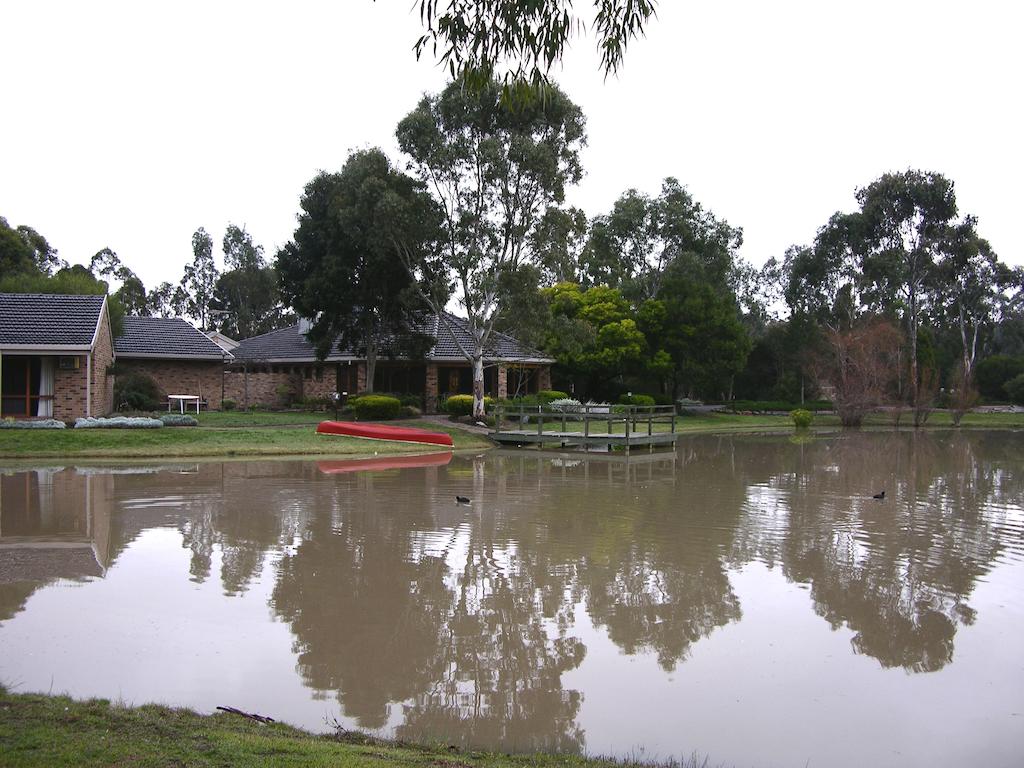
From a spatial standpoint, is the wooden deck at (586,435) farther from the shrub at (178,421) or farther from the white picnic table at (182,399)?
the white picnic table at (182,399)

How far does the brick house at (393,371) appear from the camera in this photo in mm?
35438

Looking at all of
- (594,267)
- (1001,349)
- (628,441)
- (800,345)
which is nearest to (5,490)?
(628,441)

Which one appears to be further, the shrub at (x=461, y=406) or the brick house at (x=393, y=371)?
the brick house at (x=393, y=371)

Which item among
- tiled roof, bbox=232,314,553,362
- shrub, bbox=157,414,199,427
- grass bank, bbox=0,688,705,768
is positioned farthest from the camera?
tiled roof, bbox=232,314,553,362

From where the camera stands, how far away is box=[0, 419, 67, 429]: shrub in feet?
72.3

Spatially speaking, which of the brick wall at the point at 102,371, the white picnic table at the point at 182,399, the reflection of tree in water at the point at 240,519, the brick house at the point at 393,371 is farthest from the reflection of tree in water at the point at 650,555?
the white picnic table at the point at 182,399

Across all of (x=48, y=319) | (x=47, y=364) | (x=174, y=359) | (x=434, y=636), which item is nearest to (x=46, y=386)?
(x=47, y=364)

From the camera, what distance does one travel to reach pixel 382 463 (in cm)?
2075

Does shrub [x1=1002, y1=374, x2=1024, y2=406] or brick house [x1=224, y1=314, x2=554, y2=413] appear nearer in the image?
brick house [x1=224, y1=314, x2=554, y2=413]

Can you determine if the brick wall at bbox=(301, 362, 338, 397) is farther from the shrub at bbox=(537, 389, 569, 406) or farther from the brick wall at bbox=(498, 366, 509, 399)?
the shrub at bbox=(537, 389, 569, 406)

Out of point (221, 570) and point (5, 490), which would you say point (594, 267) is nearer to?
point (5, 490)

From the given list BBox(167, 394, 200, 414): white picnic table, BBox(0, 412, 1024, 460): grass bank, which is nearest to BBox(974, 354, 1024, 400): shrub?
BBox(0, 412, 1024, 460): grass bank

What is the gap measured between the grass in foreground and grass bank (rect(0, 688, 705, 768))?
54.3 ft

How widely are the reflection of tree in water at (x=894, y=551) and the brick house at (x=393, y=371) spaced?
58.9 feet
